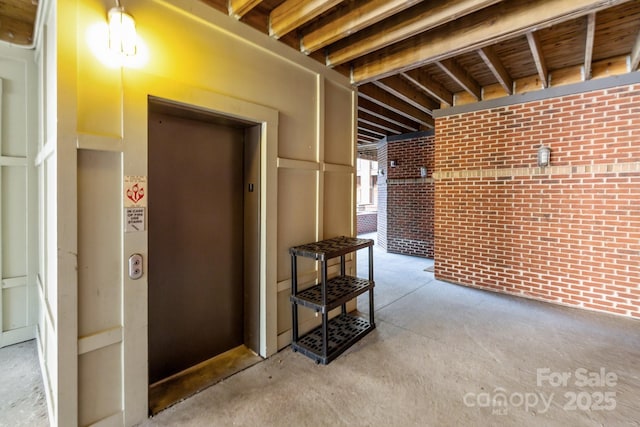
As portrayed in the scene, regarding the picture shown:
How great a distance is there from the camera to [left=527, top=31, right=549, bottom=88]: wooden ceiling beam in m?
2.97

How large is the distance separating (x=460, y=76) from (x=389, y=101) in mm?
1213

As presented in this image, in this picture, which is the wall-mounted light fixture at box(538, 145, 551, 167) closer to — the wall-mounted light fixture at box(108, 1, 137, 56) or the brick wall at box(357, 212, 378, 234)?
the wall-mounted light fixture at box(108, 1, 137, 56)

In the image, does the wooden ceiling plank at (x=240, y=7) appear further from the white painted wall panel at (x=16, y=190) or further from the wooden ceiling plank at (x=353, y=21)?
the white painted wall panel at (x=16, y=190)

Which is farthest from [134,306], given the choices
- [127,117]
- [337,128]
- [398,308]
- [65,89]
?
[398,308]

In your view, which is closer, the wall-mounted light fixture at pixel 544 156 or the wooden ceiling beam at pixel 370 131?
the wall-mounted light fixture at pixel 544 156

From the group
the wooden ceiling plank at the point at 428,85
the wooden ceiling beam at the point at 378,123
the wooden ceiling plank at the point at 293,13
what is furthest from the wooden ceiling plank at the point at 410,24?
the wooden ceiling beam at the point at 378,123

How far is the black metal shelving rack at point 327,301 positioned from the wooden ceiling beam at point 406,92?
7.47 ft

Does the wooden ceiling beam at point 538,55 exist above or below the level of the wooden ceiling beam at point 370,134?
below

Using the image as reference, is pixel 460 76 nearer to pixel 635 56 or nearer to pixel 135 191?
pixel 635 56

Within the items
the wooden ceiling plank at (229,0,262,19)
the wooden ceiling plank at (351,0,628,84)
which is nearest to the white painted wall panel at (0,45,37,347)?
the wooden ceiling plank at (229,0,262,19)

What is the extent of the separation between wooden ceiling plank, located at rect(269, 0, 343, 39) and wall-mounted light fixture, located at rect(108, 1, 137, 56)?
4.06ft

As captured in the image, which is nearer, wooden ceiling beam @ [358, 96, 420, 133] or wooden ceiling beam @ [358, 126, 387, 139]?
wooden ceiling beam @ [358, 96, 420, 133]

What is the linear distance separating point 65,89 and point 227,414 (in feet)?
7.31

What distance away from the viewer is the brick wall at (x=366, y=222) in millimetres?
11070
